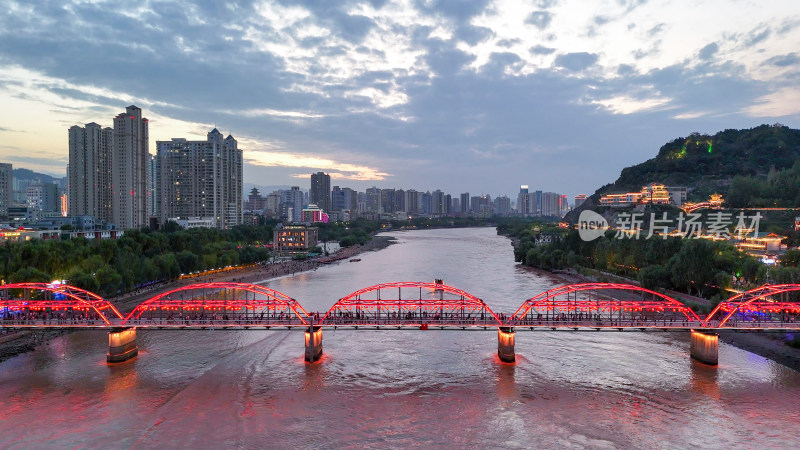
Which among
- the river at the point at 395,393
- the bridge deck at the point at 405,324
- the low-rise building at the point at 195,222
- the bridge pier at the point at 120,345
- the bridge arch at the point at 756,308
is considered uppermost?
the low-rise building at the point at 195,222

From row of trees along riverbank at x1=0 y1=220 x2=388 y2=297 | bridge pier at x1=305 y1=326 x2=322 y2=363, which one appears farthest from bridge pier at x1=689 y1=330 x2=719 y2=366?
row of trees along riverbank at x1=0 y1=220 x2=388 y2=297

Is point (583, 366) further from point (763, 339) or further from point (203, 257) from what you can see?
point (203, 257)

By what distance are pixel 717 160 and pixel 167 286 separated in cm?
14315

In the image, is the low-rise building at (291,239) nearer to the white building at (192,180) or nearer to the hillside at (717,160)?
the white building at (192,180)

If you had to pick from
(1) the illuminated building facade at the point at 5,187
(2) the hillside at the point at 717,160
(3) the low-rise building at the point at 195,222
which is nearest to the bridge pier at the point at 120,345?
(3) the low-rise building at the point at 195,222

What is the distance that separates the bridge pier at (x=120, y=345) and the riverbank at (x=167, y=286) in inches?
299

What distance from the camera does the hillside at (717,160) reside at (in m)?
130

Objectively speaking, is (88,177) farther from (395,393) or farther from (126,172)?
(395,393)

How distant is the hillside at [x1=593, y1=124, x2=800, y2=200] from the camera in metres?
130

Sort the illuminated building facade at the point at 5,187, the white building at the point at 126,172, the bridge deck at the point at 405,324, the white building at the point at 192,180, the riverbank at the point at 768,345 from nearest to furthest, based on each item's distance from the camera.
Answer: the bridge deck at the point at 405,324 → the riverbank at the point at 768,345 → the white building at the point at 126,172 → the illuminated building facade at the point at 5,187 → the white building at the point at 192,180

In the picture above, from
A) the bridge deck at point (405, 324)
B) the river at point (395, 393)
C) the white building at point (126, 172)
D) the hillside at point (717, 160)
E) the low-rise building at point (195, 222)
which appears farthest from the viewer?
the hillside at point (717, 160)

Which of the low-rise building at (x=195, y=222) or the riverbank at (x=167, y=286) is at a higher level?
the low-rise building at (x=195, y=222)

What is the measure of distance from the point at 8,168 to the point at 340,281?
4652 inches

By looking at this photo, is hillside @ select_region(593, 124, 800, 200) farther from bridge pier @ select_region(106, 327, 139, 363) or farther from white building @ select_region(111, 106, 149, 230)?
white building @ select_region(111, 106, 149, 230)
